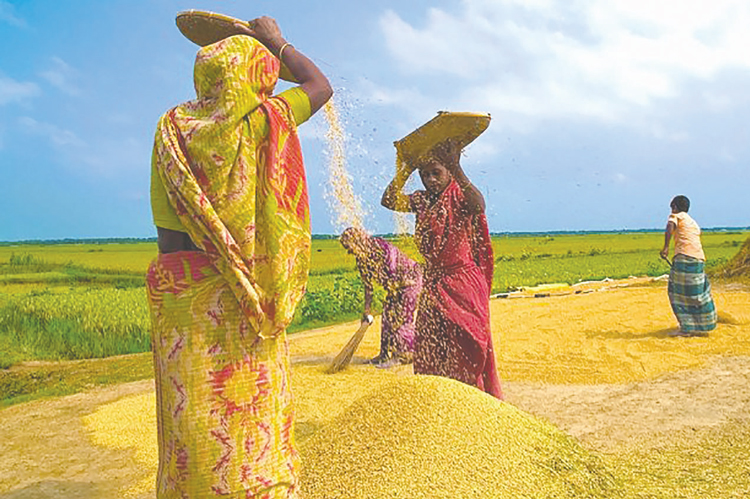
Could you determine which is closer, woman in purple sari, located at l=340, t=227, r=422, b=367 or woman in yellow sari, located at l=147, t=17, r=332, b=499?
woman in yellow sari, located at l=147, t=17, r=332, b=499

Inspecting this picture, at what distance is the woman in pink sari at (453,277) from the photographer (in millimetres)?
4332

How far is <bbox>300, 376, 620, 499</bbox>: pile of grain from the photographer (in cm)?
312

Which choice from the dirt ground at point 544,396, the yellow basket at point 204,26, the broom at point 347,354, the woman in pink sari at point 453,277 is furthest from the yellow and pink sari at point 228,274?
the broom at point 347,354

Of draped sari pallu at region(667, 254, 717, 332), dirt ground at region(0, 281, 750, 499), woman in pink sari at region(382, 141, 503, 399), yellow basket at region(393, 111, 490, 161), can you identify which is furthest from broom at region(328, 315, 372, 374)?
draped sari pallu at region(667, 254, 717, 332)

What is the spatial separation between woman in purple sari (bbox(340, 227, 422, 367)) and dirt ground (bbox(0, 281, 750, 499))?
0.36 m

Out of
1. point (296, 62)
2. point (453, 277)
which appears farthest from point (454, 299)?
point (296, 62)

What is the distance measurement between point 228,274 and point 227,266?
0.03 metres

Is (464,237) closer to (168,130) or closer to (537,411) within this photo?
(537,411)

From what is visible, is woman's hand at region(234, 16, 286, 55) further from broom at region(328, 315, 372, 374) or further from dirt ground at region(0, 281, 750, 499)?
broom at region(328, 315, 372, 374)

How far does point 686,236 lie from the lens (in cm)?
791

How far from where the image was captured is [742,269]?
43.3 ft

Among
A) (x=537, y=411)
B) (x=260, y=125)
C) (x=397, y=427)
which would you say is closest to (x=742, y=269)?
(x=537, y=411)

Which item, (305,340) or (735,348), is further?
(305,340)

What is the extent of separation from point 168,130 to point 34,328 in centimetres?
844
